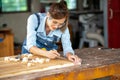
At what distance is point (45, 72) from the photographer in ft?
5.77

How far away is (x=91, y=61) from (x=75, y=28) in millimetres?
4212

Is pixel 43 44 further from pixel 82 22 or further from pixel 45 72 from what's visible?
pixel 82 22

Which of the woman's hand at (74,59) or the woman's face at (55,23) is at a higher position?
the woman's face at (55,23)

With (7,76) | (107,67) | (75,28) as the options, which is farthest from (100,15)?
(7,76)

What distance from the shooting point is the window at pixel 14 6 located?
5.62 meters

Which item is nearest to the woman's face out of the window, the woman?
the woman

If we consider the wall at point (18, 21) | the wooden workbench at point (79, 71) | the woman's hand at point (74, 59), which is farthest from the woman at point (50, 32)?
the wall at point (18, 21)

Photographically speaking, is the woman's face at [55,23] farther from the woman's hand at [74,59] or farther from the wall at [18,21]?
the wall at [18,21]

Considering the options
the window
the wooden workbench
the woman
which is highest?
the window

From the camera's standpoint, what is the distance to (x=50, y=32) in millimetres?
2309

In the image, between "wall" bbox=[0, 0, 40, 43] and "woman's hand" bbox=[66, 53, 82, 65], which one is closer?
"woman's hand" bbox=[66, 53, 82, 65]

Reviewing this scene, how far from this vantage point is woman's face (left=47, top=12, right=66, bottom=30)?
6.76ft

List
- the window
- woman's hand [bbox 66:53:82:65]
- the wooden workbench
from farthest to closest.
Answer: the window
woman's hand [bbox 66:53:82:65]
the wooden workbench

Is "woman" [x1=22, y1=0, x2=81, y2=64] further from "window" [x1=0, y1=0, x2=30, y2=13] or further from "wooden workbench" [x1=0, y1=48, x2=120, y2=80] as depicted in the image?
"window" [x1=0, y1=0, x2=30, y2=13]
